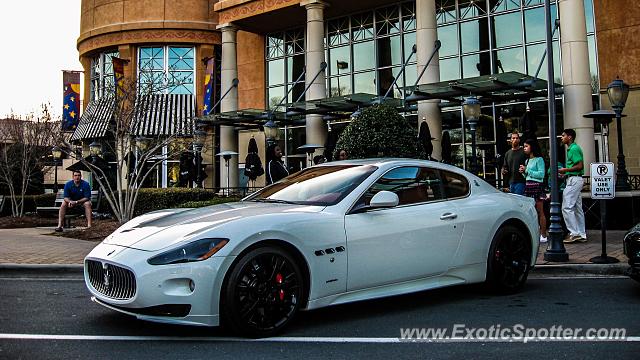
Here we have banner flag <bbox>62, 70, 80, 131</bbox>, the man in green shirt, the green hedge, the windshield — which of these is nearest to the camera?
the windshield

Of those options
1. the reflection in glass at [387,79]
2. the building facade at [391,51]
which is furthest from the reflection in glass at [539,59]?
the reflection in glass at [387,79]

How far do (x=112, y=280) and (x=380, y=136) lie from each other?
27.6 ft

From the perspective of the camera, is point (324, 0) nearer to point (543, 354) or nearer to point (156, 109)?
point (156, 109)

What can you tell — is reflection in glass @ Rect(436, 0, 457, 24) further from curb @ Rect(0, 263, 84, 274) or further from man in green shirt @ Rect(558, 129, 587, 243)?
curb @ Rect(0, 263, 84, 274)

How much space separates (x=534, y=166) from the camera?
10.5 m

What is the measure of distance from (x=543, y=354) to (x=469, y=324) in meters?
0.94

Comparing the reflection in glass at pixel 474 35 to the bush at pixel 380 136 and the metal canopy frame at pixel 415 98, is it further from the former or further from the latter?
the bush at pixel 380 136

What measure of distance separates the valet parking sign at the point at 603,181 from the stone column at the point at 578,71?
9.83 meters

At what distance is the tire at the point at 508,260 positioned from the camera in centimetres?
621

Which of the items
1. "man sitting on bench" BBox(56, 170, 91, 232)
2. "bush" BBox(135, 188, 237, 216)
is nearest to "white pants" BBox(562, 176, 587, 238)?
"bush" BBox(135, 188, 237, 216)

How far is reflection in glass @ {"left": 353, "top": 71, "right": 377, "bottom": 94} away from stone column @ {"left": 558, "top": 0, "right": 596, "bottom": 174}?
8665 millimetres

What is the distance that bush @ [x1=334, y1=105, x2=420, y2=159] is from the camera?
12234mm

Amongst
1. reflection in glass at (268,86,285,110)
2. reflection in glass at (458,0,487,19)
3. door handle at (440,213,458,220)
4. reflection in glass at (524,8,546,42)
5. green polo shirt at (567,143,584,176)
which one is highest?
reflection in glass at (458,0,487,19)

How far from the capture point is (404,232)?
5391mm
